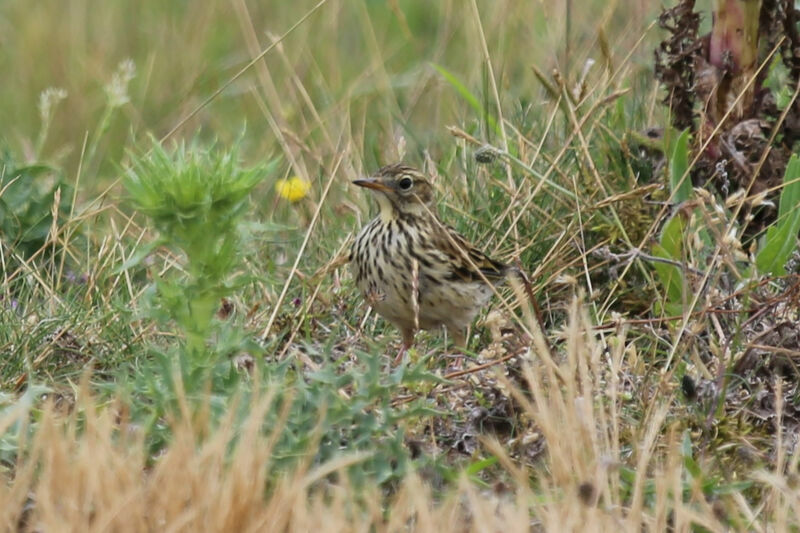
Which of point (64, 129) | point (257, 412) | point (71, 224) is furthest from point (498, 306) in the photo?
point (64, 129)

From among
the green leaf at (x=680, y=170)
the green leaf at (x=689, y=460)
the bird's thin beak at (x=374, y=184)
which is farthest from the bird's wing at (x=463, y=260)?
the green leaf at (x=689, y=460)

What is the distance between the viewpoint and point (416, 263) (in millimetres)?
4965

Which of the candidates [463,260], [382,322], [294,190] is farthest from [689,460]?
[294,190]

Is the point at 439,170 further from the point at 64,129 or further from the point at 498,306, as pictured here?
the point at 64,129

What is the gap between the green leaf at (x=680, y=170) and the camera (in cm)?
511

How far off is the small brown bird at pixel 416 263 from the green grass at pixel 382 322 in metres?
0.11

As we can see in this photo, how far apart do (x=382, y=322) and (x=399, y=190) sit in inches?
18.4

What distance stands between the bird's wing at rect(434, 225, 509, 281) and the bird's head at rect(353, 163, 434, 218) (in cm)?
12

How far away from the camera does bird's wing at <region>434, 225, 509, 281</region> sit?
5.31 m

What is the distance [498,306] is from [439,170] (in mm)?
1058

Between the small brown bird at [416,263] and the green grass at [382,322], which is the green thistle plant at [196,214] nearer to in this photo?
the green grass at [382,322]

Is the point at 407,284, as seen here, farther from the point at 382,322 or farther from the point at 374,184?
the point at 374,184

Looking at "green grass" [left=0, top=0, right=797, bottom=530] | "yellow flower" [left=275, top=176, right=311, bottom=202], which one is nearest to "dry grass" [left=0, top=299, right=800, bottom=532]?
"green grass" [left=0, top=0, right=797, bottom=530]

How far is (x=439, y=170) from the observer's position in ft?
20.6
